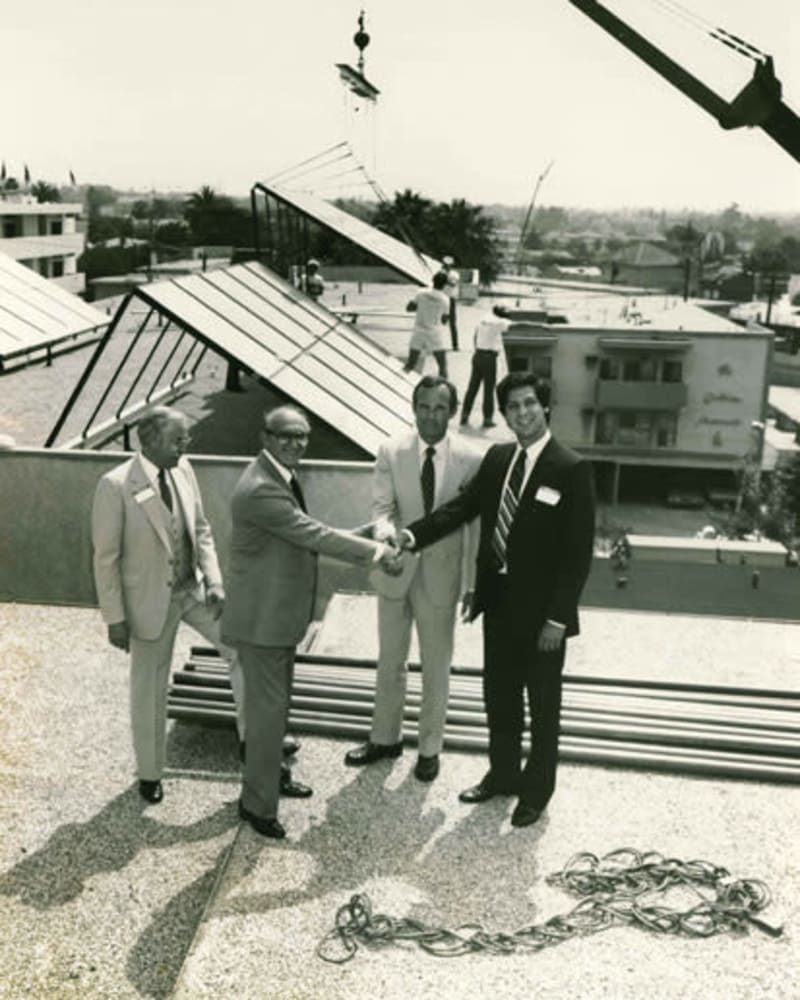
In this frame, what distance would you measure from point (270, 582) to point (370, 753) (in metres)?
1.20

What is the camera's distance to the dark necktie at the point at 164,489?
15.6 ft

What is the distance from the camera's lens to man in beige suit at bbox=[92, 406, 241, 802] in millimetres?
4648

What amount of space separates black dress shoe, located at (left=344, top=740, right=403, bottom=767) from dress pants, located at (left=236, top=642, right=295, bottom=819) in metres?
0.67

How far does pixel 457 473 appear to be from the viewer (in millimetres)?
4953

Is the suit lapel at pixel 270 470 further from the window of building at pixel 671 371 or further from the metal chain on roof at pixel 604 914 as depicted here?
the window of building at pixel 671 371

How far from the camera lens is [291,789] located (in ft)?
15.9

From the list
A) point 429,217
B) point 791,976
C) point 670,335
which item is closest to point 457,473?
point 791,976

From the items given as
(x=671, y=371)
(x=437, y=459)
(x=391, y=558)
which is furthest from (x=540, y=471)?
(x=671, y=371)

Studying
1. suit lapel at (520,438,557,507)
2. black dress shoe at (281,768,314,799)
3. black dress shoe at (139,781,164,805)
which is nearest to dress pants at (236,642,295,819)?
black dress shoe at (281,768,314,799)

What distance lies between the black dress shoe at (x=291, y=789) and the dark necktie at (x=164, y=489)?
1304 millimetres

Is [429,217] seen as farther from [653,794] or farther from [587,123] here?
[653,794]

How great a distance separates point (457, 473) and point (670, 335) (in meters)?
65.6

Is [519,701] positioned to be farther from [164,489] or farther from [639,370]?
[639,370]

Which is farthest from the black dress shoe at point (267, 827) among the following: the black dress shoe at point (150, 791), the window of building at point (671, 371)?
the window of building at point (671, 371)
